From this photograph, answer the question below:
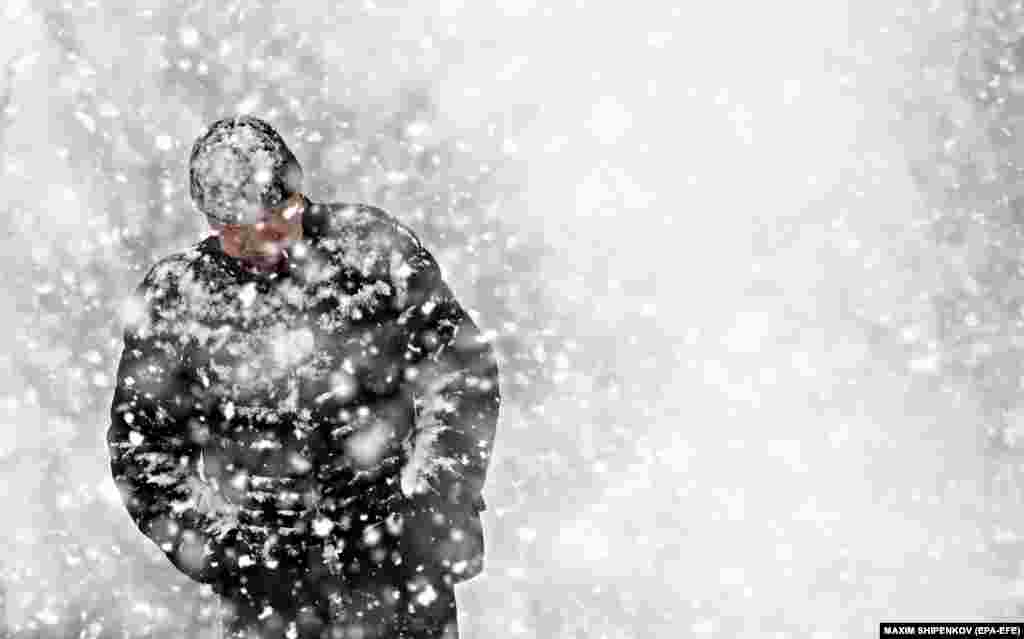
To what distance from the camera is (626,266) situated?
16.2 ft

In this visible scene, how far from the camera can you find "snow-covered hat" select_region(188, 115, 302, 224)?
2.04 m

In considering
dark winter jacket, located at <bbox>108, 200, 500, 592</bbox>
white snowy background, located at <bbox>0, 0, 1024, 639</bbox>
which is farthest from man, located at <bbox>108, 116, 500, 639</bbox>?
white snowy background, located at <bbox>0, 0, 1024, 639</bbox>

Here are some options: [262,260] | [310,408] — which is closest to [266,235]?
[262,260]

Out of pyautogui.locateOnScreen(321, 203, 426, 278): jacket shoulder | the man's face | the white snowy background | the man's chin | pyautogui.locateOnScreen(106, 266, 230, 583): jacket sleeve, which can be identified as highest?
the white snowy background

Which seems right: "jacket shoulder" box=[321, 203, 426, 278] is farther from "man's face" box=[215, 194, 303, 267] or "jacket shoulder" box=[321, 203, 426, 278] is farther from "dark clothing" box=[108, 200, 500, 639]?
"man's face" box=[215, 194, 303, 267]

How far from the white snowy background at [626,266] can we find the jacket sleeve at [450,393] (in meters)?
2.51

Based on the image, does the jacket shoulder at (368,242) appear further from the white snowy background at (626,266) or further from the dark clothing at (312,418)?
the white snowy background at (626,266)

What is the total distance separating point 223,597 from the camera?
2.58m

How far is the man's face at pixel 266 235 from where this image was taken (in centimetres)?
211

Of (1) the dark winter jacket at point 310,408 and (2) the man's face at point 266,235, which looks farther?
(1) the dark winter jacket at point 310,408

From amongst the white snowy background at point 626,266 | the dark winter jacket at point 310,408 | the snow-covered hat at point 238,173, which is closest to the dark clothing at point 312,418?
the dark winter jacket at point 310,408

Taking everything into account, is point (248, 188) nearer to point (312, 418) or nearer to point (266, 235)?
point (266, 235)

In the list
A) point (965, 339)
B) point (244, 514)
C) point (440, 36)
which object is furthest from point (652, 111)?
point (244, 514)

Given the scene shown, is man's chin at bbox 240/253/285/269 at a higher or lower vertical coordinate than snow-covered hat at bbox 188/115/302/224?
lower
